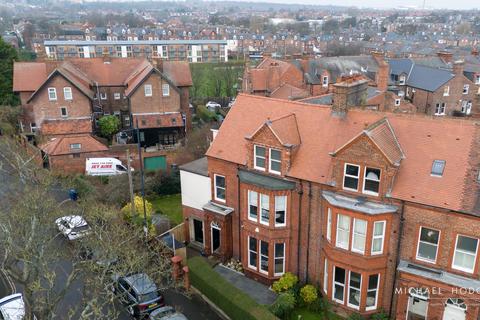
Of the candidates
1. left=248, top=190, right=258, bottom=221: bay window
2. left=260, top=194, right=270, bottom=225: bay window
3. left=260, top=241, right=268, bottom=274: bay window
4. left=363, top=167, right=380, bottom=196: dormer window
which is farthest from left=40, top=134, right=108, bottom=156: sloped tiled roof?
left=363, top=167, right=380, bottom=196: dormer window

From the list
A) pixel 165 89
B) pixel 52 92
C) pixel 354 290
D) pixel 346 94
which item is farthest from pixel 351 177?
pixel 52 92

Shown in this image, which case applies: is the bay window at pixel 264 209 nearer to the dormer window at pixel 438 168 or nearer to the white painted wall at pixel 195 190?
the white painted wall at pixel 195 190

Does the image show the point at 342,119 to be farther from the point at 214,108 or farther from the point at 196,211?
the point at 214,108

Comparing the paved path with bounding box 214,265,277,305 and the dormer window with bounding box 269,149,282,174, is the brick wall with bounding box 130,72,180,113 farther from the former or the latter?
the dormer window with bounding box 269,149,282,174

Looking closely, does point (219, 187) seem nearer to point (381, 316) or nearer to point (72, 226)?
point (72, 226)

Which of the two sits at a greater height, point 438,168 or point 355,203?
point 438,168

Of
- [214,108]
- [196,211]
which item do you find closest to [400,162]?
[196,211]
